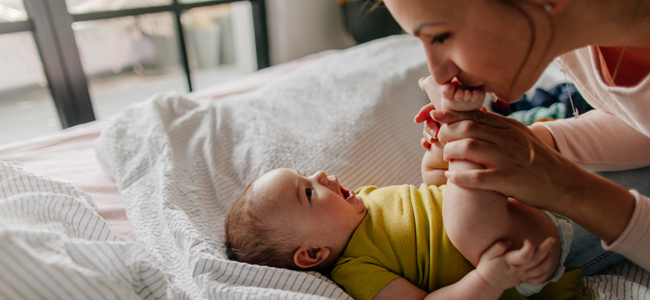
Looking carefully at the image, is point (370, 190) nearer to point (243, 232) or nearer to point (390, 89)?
point (243, 232)

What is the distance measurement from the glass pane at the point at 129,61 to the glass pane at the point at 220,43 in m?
0.17

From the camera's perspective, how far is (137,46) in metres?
2.98

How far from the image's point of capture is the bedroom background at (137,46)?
1.79 metres

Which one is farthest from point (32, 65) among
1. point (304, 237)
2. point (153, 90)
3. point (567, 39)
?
point (567, 39)

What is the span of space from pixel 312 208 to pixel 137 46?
2.72m

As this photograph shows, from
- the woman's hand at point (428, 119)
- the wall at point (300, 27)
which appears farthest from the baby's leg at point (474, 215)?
the wall at point (300, 27)

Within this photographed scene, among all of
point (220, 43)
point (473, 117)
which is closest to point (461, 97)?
point (473, 117)

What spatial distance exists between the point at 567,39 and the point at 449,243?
1.30 feet

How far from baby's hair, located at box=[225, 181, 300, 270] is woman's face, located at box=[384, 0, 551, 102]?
44 centimetres

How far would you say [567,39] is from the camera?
579 mm

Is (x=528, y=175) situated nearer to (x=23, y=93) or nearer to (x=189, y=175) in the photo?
(x=189, y=175)

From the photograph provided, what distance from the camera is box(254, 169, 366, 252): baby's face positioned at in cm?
81

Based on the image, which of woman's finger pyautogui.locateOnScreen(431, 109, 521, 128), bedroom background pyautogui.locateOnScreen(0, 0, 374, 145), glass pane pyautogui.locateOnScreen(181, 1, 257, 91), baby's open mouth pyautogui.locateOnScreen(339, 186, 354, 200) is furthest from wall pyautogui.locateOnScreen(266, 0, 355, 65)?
woman's finger pyautogui.locateOnScreen(431, 109, 521, 128)

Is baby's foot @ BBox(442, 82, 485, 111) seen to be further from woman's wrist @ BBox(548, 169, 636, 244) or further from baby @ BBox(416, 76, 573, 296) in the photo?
woman's wrist @ BBox(548, 169, 636, 244)
